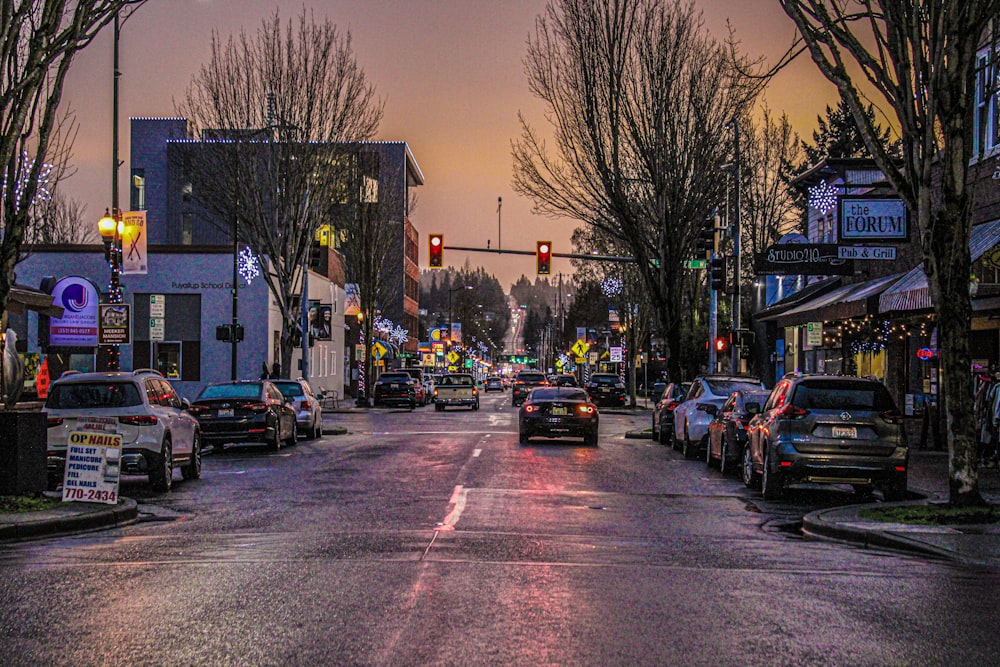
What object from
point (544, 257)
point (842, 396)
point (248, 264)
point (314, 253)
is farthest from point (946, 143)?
point (248, 264)

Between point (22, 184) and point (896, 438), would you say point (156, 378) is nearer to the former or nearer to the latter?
point (22, 184)

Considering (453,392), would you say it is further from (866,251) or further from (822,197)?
(866,251)

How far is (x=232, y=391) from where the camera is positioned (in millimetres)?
25969

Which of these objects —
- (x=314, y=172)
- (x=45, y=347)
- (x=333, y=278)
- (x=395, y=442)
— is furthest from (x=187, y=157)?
(x=333, y=278)

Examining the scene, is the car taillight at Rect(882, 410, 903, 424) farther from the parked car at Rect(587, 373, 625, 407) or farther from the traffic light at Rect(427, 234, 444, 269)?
the parked car at Rect(587, 373, 625, 407)

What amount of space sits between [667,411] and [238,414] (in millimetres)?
11068

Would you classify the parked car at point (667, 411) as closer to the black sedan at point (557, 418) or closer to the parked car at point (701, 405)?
the black sedan at point (557, 418)

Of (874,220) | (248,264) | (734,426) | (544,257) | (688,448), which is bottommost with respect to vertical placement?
(688,448)

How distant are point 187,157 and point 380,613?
33431 mm

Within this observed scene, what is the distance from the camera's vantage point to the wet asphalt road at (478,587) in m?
6.99

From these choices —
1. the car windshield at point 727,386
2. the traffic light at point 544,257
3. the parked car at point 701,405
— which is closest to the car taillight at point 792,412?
the parked car at point 701,405

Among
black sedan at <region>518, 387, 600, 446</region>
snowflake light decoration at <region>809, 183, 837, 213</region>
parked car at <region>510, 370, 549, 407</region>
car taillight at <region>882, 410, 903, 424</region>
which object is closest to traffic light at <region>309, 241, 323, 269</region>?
black sedan at <region>518, 387, 600, 446</region>

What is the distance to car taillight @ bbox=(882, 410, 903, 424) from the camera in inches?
633

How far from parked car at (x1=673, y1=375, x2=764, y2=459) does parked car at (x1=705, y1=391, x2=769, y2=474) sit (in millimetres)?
2044
